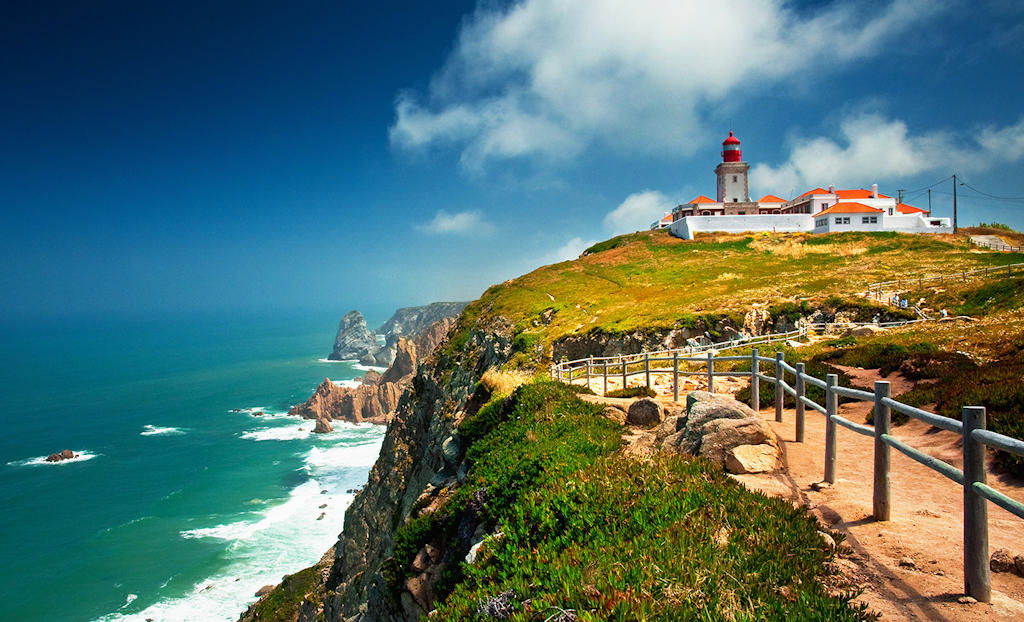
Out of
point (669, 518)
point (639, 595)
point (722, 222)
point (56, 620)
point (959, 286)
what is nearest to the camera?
point (639, 595)

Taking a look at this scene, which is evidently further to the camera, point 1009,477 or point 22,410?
point 22,410

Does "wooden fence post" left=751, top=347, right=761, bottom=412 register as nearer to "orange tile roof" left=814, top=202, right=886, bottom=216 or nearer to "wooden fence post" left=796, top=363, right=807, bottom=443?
"wooden fence post" left=796, top=363, right=807, bottom=443

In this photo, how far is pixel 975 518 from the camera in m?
4.07

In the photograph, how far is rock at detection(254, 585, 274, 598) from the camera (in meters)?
42.1

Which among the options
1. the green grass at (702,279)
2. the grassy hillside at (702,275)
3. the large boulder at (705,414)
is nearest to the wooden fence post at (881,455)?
the large boulder at (705,414)

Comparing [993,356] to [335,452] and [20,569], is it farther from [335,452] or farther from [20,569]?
[335,452]

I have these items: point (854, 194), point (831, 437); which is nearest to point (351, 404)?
point (854, 194)

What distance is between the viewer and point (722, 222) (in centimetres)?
8262

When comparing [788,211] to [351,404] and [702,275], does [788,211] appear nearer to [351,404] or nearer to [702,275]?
[702,275]

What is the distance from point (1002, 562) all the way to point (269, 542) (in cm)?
6092

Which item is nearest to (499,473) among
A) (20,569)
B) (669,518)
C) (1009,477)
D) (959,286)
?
(669,518)

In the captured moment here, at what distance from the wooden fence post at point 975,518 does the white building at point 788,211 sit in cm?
8258

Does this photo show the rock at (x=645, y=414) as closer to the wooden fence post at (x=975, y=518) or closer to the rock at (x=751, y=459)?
the rock at (x=751, y=459)

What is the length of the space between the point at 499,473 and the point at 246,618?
1487 inches
